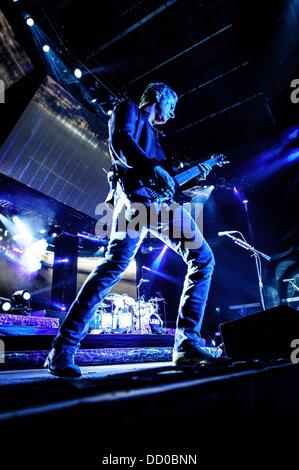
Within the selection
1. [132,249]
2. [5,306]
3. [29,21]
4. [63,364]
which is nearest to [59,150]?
[29,21]

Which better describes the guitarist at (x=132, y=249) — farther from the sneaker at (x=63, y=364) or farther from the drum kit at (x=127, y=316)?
the drum kit at (x=127, y=316)

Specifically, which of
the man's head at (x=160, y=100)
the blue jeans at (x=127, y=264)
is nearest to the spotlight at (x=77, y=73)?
the man's head at (x=160, y=100)

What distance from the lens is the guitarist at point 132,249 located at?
2.19 meters

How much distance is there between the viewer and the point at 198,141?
33.0 feet

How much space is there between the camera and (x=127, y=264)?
2.45 m

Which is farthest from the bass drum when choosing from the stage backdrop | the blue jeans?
the blue jeans

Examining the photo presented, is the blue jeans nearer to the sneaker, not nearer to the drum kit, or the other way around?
the sneaker

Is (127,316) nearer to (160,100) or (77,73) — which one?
(77,73)

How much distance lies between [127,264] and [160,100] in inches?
72.0

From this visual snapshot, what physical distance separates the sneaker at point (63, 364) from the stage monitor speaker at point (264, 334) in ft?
5.23

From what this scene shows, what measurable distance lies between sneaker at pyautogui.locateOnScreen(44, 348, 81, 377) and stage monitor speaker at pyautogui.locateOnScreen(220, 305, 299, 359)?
5.23 ft

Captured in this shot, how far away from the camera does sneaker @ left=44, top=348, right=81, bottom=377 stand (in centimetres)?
Result: 191

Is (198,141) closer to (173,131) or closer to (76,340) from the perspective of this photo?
(173,131)
